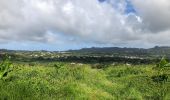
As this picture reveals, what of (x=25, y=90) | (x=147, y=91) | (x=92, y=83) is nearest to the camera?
(x=25, y=90)

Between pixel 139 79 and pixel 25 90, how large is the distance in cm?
1347

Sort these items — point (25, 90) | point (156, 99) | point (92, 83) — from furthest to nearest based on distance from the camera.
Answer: point (92, 83) → point (156, 99) → point (25, 90)

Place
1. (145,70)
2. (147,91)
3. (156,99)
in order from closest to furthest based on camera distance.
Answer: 1. (156,99)
2. (147,91)
3. (145,70)

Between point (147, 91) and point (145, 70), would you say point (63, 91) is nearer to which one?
point (147, 91)

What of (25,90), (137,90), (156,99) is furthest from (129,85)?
(25,90)

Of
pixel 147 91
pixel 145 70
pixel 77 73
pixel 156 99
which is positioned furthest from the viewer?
pixel 145 70

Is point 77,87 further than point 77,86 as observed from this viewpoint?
No

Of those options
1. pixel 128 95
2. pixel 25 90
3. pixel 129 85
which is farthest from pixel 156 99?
pixel 25 90

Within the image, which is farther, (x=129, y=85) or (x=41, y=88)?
(x=129, y=85)

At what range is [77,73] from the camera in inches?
1473

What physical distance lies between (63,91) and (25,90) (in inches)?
119

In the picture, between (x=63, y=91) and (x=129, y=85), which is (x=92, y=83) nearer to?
(x=129, y=85)

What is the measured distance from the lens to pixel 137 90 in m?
32.7

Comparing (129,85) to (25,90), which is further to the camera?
(129,85)
